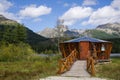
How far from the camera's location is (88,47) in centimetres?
4153

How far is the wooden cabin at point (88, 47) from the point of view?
4147 cm

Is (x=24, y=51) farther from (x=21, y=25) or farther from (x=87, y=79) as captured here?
(x=87, y=79)

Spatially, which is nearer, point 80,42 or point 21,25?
point 80,42

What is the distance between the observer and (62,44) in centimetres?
4325

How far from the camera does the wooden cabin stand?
41.5 m

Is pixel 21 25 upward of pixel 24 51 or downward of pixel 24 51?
upward

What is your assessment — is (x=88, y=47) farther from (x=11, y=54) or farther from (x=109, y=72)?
(x=11, y=54)

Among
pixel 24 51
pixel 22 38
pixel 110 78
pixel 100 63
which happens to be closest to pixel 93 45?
pixel 100 63

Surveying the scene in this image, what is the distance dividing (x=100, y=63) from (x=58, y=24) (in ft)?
168

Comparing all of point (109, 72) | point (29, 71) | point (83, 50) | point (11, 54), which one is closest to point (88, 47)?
point (83, 50)

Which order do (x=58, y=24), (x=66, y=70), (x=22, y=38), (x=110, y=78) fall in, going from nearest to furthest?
(x=110, y=78)
(x=66, y=70)
(x=58, y=24)
(x=22, y=38)

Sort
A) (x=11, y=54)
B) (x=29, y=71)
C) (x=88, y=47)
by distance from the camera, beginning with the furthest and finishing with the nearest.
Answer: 1. (x=11, y=54)
2. (x=88, y=47)
3. (x=29, y=71)

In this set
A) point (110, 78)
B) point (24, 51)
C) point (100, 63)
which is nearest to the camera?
point (110, 78)

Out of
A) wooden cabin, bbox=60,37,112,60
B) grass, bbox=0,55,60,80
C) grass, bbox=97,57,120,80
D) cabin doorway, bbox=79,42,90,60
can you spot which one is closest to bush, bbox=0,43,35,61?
grass, bbox=0,55,60,80
